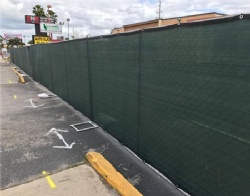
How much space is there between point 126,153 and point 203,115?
6.72 feet

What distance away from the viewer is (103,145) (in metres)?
4.67

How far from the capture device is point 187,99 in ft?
9.36

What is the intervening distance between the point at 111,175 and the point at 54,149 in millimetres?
1647

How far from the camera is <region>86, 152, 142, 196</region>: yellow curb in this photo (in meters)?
3.07

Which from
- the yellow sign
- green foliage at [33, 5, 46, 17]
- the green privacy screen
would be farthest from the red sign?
the green privacy screen

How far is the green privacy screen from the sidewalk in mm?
251

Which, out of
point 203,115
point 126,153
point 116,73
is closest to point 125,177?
point 126,153

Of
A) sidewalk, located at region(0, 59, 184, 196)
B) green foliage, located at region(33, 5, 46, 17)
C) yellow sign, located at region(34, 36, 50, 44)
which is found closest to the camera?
sidewalk, located at region(0, 59, 184, 196)

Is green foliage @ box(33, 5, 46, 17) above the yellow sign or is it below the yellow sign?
above

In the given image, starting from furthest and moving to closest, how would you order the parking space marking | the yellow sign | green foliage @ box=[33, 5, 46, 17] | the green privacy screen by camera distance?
green foliage @ box=[33, 5, 46, 17] < the yellow sign < the parking space marking < the green privacy screen

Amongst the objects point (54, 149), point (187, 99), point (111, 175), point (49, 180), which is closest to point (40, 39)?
point (54, 149)

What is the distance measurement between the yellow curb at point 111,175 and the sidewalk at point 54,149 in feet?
0.56

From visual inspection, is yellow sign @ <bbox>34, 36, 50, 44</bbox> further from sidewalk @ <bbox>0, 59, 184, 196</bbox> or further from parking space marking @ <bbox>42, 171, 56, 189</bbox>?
parking space marking @ <bbox>42, 171, 56, 189</bbox>

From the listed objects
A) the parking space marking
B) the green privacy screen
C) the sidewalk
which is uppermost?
the green privacy screen
